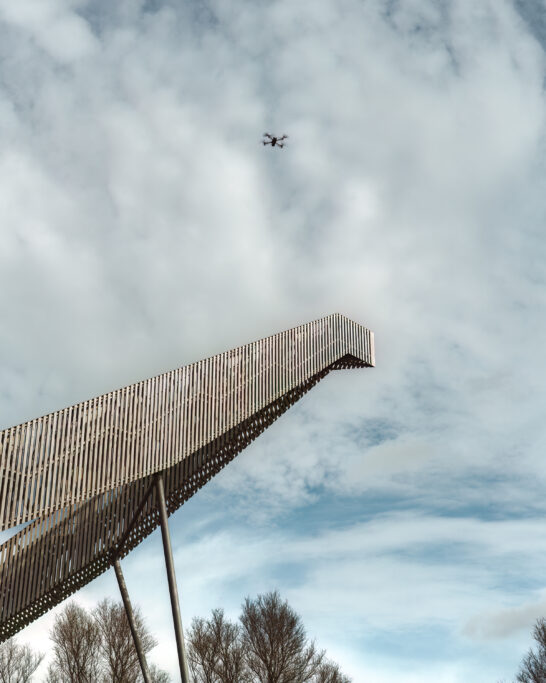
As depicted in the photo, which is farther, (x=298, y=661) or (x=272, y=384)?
(x=298, y=661)

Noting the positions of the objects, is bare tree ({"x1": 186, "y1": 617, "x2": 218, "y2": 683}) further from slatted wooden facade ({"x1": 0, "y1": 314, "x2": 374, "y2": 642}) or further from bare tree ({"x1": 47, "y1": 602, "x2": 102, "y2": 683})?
slatted wooden facade ({"x1": 0, "y1": 314, "x2": 374, "y2": 642})

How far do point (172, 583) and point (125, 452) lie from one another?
3.09m

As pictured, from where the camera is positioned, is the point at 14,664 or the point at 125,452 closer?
the point at 125,452

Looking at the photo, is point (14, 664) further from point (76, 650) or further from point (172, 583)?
point (172, 583)

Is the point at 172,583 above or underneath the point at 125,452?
underneath

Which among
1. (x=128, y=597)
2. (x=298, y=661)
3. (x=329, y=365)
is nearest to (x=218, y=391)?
(x=329, y=365)

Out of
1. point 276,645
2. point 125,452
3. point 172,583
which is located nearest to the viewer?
point 125,452

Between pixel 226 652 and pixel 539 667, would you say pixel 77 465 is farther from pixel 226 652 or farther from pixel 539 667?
pixel 539 667

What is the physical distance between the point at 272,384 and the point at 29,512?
6498mm

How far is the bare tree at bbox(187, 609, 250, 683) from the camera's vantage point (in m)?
39.8

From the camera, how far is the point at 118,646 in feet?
132

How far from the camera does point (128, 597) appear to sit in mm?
17875

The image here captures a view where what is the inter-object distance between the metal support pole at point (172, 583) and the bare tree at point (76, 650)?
98.1 feet

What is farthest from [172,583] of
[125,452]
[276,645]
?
[276,645]
